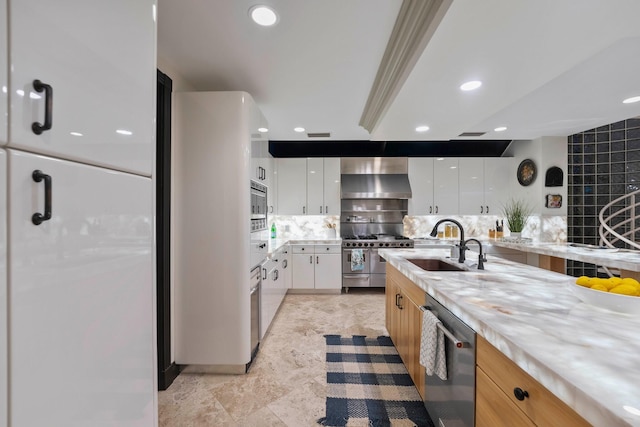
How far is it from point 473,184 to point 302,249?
316cm

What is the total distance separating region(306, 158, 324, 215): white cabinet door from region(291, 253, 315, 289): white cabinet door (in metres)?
0.80

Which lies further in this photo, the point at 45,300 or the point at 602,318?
the point at 602,318

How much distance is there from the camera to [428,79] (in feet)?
6.73

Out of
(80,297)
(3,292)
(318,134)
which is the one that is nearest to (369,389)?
(80,297)

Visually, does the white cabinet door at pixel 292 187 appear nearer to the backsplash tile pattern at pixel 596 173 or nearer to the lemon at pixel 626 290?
the lemon at pixel 626 290

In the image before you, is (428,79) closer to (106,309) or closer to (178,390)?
(106,309)

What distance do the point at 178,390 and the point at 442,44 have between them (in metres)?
2.97

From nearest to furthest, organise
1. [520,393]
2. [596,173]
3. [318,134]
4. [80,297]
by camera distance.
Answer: [80,297]
[520,393]
[318,134]
[596,173]

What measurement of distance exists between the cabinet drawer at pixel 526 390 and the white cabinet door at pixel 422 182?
387 centimetres

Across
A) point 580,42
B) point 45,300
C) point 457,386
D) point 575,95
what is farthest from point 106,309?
point 575,95

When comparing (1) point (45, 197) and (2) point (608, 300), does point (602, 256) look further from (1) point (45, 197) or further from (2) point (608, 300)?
(1) point (45, 197)

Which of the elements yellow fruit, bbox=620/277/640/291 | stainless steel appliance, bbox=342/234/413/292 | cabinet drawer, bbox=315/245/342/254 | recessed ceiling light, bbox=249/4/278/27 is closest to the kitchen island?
stainless steel appliance, bbox=342/234/413/292

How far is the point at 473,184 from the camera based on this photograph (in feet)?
15.3

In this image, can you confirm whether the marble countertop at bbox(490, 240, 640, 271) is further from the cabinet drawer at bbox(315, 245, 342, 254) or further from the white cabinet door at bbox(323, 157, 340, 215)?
the white cabinet door at bbox(323, 157, 340, 215)
